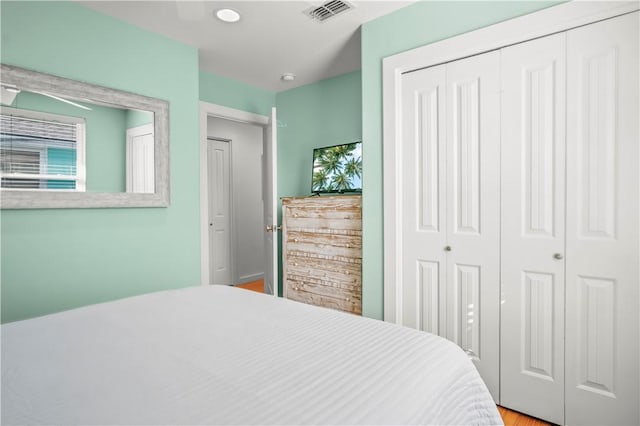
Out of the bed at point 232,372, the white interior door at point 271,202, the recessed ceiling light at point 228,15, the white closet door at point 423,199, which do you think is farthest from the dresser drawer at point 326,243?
the recessed ceiling light at point 228,15

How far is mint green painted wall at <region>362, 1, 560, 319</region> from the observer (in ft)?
7.35

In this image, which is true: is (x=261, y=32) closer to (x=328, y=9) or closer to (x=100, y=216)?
(x=328, y=9)

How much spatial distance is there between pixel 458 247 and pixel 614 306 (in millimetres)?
794

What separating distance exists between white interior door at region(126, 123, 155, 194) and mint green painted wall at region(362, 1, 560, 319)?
1631mm

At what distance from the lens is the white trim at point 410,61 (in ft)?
5.92

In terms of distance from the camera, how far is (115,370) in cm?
96

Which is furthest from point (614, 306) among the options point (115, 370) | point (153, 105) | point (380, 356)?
point (153, 105)

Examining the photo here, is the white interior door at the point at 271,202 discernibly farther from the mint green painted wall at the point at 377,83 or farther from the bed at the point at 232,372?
the bed at the point at 232,372

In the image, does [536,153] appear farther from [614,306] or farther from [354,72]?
[354,72]

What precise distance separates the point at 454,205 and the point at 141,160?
88.4 inches

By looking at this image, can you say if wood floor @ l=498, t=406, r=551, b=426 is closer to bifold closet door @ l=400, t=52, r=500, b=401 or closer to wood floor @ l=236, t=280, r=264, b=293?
bifold closet door @ l=400, t=52, r=500, b=401

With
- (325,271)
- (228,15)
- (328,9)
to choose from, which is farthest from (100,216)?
(328,9)

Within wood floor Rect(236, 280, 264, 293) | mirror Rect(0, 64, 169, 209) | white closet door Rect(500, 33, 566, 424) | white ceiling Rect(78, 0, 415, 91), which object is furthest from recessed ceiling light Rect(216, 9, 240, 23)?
wood floor Rect(236, 280, 264, 293)

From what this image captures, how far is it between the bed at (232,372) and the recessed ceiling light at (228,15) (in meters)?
2.07
